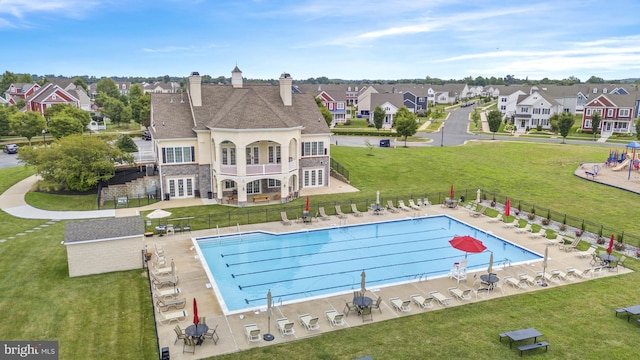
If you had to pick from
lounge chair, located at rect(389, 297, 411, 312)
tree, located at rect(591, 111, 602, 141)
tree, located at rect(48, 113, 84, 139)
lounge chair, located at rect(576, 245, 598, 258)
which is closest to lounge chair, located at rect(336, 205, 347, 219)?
lounge chair, located at rect(389, 297, 411, 312)

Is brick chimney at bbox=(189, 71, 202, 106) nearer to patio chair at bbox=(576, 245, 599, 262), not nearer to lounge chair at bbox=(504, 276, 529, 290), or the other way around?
lounge chair at bbox=(504, 276, 529, 290)

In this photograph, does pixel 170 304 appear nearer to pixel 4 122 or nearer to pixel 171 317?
pixel 171 317

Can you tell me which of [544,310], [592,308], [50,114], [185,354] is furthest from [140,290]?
[50,114]

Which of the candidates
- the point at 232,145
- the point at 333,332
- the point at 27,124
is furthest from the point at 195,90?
the point at 27,124

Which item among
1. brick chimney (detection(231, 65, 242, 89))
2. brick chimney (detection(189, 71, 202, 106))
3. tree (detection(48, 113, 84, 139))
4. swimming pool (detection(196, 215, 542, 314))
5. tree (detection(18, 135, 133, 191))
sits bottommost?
swimming pool (detection(196, 215, 542, 314))

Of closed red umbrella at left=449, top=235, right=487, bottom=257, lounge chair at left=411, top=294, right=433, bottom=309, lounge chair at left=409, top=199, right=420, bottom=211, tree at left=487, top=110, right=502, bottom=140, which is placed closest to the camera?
lounge chair at left=411, top=294, right=433, bottom=309

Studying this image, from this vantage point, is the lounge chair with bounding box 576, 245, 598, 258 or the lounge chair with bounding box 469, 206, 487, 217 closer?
the lounge chair with bounding box 576, 245, 598, 258
